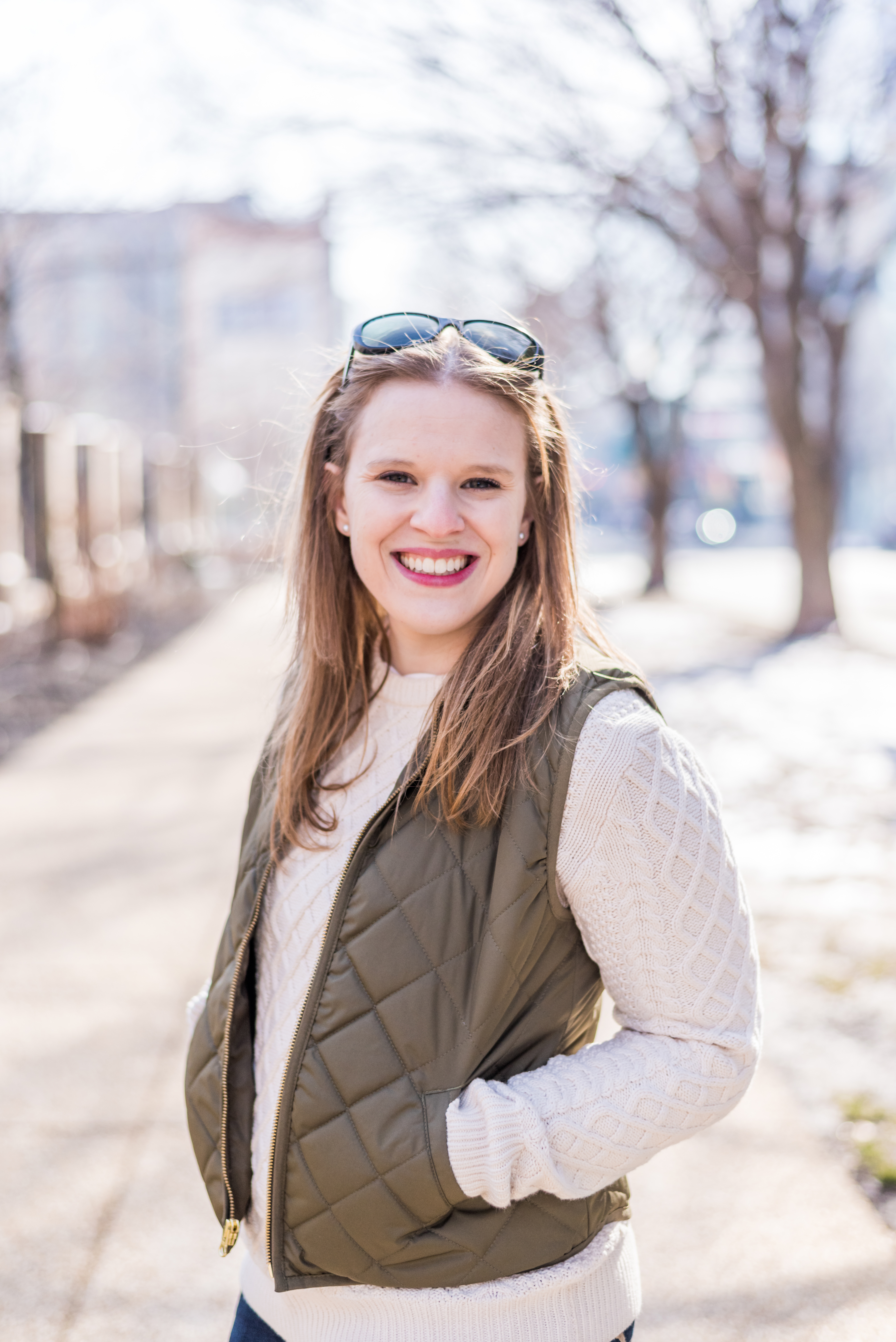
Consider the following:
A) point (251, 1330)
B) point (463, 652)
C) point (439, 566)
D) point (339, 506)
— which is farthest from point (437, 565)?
point (251, 1330)

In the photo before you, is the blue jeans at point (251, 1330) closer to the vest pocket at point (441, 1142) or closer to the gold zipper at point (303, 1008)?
the gold zipper at point (303, 1008)

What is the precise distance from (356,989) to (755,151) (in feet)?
40.0

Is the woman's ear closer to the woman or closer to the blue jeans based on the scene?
the woman

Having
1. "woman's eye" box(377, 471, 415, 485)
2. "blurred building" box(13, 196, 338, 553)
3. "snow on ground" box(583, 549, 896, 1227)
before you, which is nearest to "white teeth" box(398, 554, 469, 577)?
"woman's eye" box(377, 471, 415, 485)

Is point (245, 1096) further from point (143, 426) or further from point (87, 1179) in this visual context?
point (143, 426)

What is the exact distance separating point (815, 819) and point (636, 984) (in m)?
5.30

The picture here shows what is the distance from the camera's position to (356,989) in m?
1.45

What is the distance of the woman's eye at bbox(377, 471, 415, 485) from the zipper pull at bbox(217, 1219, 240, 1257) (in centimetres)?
103

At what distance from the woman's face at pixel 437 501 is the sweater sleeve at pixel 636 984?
0.32 m

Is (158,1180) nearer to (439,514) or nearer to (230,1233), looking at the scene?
(230,1233)

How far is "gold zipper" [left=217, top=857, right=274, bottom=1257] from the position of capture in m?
1.59

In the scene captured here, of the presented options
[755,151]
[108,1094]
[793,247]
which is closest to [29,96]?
[755,151]

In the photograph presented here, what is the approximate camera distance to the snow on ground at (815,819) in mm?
3564

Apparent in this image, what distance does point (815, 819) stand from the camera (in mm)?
6410
